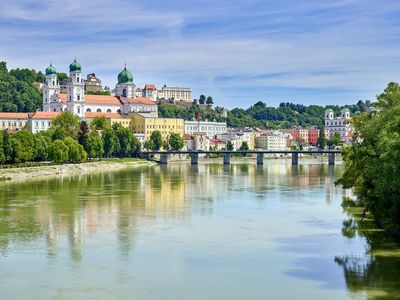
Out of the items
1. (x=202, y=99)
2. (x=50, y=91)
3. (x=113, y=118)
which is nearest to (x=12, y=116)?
(x=50, y=91)

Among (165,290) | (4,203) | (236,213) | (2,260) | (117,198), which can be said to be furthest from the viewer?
(117,198)

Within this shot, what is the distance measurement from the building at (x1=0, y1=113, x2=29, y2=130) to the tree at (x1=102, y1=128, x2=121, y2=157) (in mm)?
20912

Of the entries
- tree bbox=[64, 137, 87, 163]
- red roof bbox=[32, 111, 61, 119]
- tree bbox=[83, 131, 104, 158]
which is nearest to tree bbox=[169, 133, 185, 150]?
red roof bbox=[32, 111, 61, 119]

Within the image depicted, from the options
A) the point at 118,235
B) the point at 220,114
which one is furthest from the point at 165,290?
the point at 220,114

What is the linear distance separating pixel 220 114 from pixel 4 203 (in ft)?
436

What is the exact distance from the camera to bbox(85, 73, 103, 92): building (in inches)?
5985

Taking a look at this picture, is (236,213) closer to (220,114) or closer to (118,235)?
(118,235)

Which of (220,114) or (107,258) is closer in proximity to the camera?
(107,258)

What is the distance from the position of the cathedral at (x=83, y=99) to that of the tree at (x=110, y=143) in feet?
79.5

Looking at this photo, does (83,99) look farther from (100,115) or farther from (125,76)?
(125,76)

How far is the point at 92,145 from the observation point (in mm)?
78062

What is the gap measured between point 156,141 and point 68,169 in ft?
139

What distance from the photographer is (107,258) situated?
22609 millimetres

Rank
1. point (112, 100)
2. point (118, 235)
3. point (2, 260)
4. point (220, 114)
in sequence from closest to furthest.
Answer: point (2, 260) → point (118, 235) → point (112, 100) → point (220, 114)
